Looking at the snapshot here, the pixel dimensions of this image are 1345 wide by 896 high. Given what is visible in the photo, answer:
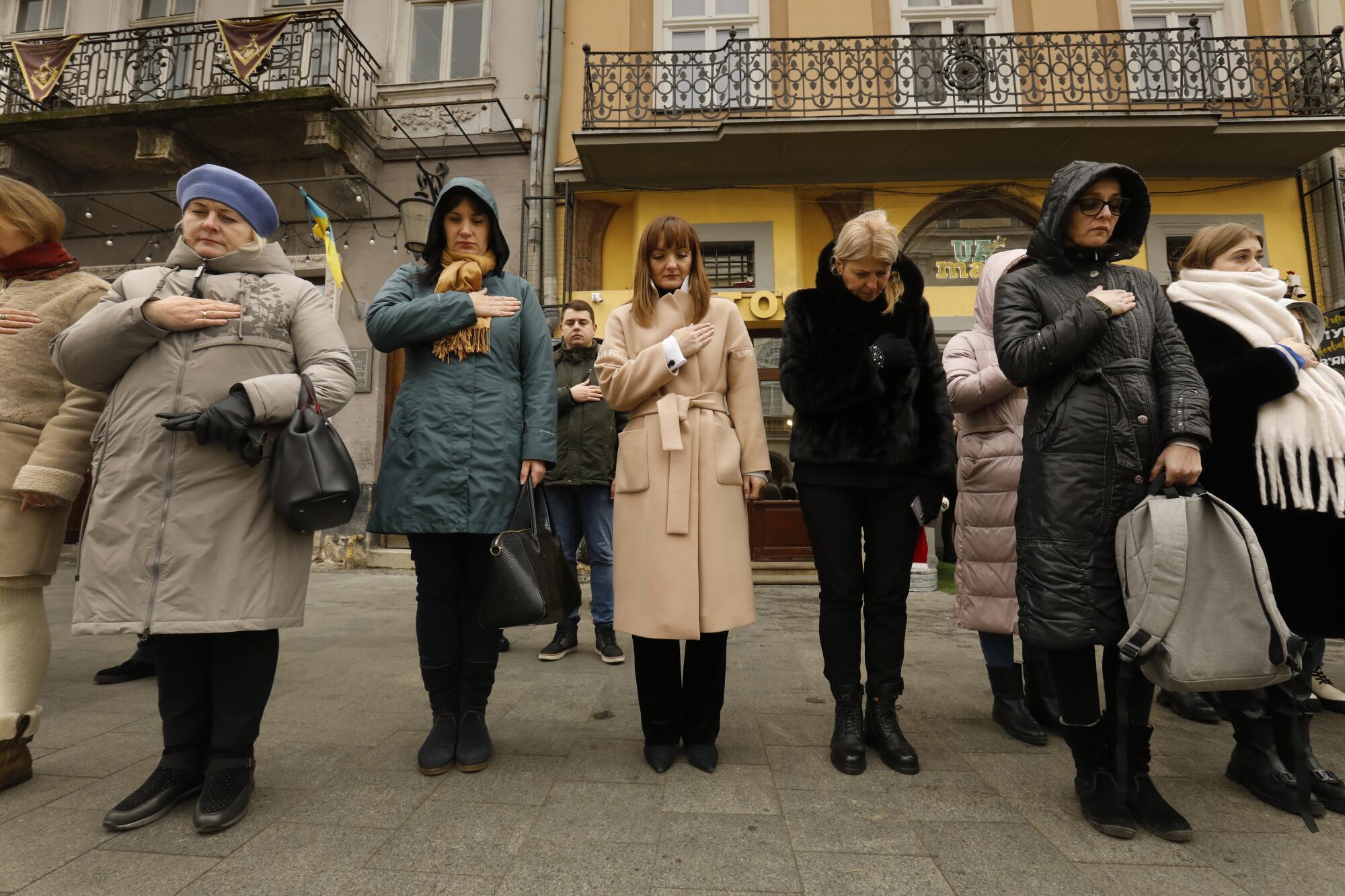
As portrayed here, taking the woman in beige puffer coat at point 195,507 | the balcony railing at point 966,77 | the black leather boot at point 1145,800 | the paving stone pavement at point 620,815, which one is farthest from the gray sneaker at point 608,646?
the balcony railing at point 966,77

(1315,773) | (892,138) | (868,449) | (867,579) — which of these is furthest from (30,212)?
(892,138)

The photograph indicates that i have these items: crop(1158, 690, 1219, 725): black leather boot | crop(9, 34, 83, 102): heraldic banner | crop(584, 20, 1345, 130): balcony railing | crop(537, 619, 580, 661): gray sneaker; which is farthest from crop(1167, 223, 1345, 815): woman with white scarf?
crop(9, 34, 83, 102): heraldic banner

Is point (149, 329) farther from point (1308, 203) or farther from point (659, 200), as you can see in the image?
point (1308, 203)

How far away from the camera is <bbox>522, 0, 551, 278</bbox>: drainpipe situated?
9.37 m

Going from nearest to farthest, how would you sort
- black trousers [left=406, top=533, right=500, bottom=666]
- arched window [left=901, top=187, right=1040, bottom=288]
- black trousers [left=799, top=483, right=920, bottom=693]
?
black trousers [left=406, top=533, right=500, bottom=666] < black trousers [left=799, top=483, right=920, bottom=693] < arched window [left=901, top=187, right=1040, bottom=288]

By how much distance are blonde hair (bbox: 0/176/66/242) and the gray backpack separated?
3614mm

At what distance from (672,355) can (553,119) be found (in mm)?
8759

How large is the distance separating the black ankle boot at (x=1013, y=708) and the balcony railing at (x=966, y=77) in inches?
305

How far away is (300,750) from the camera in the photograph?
8.07 feet

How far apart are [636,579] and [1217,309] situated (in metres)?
2.20

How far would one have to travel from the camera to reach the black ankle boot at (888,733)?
226 cm

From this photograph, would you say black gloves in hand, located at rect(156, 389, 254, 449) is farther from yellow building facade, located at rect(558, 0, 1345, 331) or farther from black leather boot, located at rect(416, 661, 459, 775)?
yellow building facade, located at rect(558, 0, 1345, 331)

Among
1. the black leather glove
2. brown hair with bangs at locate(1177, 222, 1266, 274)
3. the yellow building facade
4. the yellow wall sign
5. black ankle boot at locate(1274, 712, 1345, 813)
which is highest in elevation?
the yellow building facade

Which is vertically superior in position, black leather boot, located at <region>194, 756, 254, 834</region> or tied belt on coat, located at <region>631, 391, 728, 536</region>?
tied belt on coat, located at <region>631, 391, 728, 536</region>
